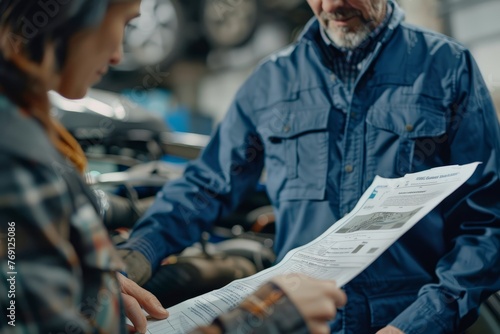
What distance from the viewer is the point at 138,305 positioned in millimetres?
826

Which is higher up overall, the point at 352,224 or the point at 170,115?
the point at 352,224

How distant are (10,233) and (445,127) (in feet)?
2.96

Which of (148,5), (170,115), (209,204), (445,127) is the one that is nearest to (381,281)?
(445,127)

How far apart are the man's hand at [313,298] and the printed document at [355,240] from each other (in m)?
0.10

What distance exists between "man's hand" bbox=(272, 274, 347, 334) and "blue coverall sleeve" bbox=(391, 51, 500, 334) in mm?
405

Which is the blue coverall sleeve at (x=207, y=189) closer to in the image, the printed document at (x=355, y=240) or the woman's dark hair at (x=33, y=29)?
the printed document at (x=355, y=240)

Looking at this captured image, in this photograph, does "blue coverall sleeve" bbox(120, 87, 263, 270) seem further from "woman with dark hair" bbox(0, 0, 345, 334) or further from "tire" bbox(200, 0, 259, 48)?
"tire" bbox(200, 0, 259, 48)

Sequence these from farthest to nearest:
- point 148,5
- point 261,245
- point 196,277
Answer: point 148,5 < point 261,245 < point 196,277

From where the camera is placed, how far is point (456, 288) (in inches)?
38.0

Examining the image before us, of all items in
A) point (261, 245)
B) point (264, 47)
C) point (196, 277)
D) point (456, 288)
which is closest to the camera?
point (456, 288)

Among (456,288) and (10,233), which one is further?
(456,288)

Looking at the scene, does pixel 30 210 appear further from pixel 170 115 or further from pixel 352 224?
pixel 170 115

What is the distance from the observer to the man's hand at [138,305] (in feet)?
2.63

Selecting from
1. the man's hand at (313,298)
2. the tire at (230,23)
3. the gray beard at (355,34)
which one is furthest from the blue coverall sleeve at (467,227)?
the tire at (230,23)
